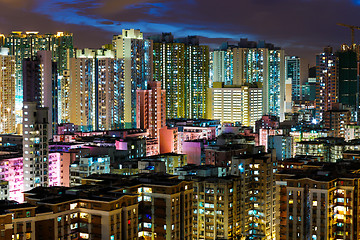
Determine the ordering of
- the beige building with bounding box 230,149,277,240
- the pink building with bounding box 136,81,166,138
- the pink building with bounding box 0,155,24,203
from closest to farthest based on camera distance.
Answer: the beige building with bounding box 230,149,277,240, the pink building with bounding box 0,155,24,203, the pink building with bounding box 136,81,166,138

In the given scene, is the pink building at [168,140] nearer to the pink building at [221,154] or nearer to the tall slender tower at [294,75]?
the pink building at [221,154]

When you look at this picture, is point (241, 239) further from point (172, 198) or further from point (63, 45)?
point (63, 45)

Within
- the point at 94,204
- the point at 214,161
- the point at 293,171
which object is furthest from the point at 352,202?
the point at 214,161

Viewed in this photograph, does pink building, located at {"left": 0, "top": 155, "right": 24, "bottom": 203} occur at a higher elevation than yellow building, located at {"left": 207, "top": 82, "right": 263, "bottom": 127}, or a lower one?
lower

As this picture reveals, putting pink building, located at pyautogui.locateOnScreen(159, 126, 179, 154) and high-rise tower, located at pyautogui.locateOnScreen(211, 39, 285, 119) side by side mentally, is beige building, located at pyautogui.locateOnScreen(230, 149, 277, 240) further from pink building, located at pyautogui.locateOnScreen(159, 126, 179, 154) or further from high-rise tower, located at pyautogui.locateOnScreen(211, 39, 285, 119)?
high-rise tower, located at pyautogui.locateOnScreen(211, 39, 285, 119)

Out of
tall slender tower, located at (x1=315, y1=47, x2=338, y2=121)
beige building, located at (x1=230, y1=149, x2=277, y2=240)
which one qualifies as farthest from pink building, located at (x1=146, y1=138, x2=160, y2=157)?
tall slender tower, located at (x1=315, y1=47, x2=338, y2=121)

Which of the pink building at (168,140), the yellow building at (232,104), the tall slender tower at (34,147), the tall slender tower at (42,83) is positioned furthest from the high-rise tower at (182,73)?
the tall slender tower at (34,147)
